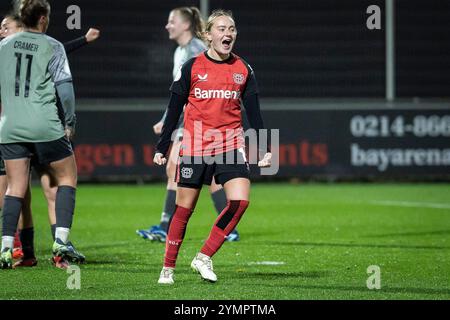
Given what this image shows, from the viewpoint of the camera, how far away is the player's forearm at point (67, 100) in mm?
8398

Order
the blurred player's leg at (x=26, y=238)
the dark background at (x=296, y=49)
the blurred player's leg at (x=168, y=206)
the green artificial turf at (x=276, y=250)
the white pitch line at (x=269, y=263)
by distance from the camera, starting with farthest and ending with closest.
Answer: the dark background at (x=296, y=49) < the blurred player's leg at (x=168, y=206) < the white pitch line at (x=269, y=263) < the blurred player's leg at (x=26, y=238) < the green artificial turf at (x=276, y=250)

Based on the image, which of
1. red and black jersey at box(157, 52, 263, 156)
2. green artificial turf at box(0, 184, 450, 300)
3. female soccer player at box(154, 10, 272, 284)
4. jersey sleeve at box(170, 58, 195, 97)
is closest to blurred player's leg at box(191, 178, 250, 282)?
female soccer player at box(154, 10, 272, 284)

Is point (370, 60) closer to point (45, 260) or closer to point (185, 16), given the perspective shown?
point (185, 16)

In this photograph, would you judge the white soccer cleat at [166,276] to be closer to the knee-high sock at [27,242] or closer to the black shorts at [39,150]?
the black shorts at [39,150]

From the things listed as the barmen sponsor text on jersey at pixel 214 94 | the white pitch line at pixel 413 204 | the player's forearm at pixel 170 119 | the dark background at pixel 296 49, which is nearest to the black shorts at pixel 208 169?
the player's forearm at pixel 170 119

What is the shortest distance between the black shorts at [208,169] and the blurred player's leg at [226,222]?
6 centimetres

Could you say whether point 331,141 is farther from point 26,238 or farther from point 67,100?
point 67,100

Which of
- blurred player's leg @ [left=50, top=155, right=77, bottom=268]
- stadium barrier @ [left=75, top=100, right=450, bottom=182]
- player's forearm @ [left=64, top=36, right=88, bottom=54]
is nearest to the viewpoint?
blurred player's leg @ [left=50, top=155, right=77, bottom=268]

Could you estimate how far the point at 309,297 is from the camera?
693 cm

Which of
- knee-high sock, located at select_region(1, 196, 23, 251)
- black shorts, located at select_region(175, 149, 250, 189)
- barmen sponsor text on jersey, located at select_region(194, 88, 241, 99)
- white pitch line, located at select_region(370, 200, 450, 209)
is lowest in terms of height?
white pitch line, located at select_region(370, 200, 450, 209)

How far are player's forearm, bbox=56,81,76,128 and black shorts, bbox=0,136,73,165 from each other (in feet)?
0.68

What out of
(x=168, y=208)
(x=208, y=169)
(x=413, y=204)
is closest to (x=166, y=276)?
(x=208, y=169)

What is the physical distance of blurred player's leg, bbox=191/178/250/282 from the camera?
7.65 m

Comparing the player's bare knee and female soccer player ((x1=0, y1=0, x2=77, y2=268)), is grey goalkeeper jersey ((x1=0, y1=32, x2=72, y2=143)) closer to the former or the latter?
female soccer player ((x1=0, y1=0, x2=77, y2=268))
